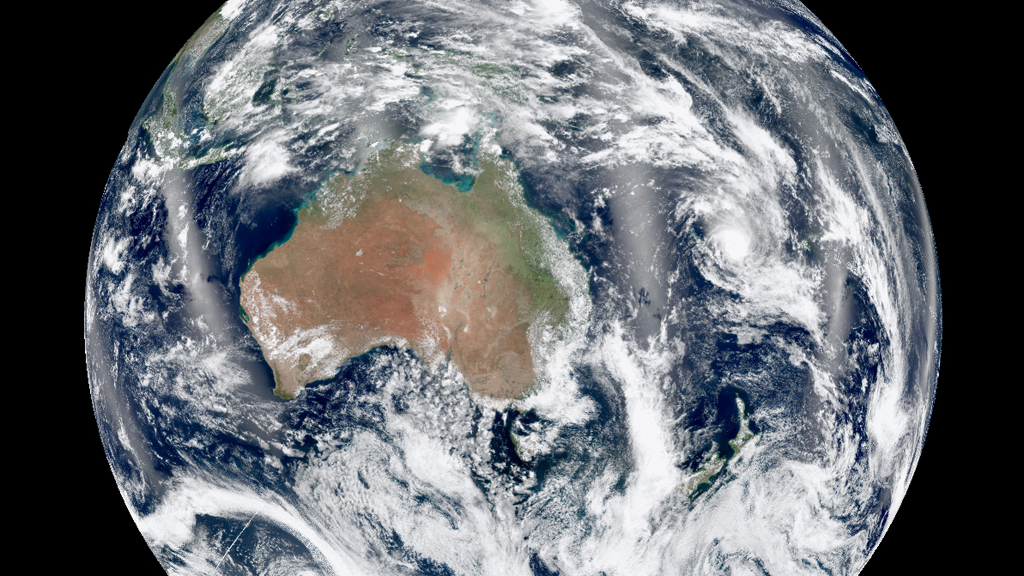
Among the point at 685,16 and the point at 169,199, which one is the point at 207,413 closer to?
the point at 169,199

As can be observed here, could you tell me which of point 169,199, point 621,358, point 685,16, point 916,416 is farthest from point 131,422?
point 916,416

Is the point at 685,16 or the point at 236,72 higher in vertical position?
the point at 685,16

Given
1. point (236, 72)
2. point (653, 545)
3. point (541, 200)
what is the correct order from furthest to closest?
1. point (236, 72)
2. point (653, 545)
3. point (541, 200)

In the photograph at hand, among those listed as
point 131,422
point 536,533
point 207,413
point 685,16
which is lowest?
point 131,422
